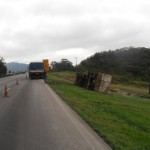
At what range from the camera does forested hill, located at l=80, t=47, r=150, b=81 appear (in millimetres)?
101312

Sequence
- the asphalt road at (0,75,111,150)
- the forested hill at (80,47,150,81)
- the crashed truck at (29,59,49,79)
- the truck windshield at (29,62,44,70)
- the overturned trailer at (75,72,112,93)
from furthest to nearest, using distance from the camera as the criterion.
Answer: the forested hill at (80,47,150,81), the truck windshield at (29,62,44,70), the crashed truck at (29,59,49,79), the overturned trailer at (75,72,112,93), the asphalt road at (0,75,111,150)

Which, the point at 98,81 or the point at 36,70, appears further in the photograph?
the point at 36,70

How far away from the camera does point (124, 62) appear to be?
4289 inches

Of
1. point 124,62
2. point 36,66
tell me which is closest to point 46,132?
point 36,66

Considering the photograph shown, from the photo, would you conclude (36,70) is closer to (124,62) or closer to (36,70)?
(36,70)

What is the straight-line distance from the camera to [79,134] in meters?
10.1

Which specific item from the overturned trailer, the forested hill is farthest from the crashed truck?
the forested hill

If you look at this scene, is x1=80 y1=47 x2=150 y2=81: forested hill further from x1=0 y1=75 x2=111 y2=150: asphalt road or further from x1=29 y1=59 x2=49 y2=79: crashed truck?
x1=0 y1=75 x2=111 y2=150: asphalt road

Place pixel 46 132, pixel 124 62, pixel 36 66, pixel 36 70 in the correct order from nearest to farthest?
pixel 46 132 → pixel 36 70 → pixel 36 66 → pixel 124 62

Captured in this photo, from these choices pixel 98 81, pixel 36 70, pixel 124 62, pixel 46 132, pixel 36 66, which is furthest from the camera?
pixel 124 62

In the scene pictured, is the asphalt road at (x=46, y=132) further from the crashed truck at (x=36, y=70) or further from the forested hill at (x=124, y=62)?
the forested hill at (x=124, y=62)

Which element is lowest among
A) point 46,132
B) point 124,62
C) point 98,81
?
point 46,132

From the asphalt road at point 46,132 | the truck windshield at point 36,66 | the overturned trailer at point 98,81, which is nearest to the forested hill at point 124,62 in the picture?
the truck windshield at point 36,66

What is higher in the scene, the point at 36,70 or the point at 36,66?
the point at 36,66
